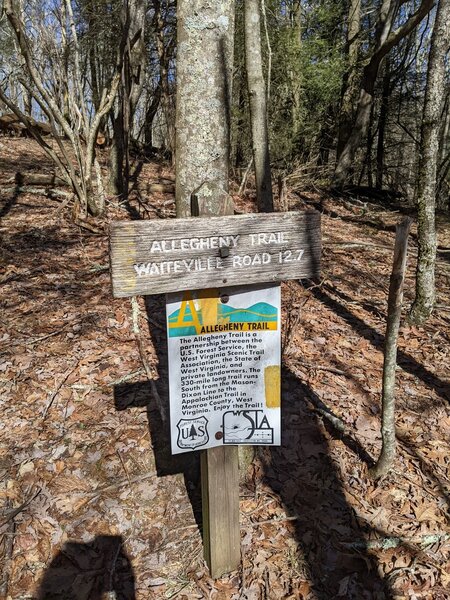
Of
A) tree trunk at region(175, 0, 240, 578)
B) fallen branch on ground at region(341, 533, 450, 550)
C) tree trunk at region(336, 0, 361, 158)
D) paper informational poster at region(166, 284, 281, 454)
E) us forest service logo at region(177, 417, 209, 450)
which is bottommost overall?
fallen branch on ground at region(341, 533, 450, 550)

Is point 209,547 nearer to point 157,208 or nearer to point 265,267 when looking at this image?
point 265,267

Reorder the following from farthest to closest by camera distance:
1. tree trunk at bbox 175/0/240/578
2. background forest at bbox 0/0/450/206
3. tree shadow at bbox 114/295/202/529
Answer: background forest at bbox 0/0/450/206 < tree shadow at bbox 114/295/202/529 < tree trunk at bbox 175/0/240/578

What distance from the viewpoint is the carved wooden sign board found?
80.7 inches

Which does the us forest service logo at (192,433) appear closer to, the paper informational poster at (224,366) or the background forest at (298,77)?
the paper informational poster at (224,366)

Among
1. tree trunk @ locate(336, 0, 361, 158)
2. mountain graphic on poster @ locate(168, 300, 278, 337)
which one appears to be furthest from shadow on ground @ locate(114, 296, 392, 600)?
tree trunk @ locate(336, 0, 361, 158)

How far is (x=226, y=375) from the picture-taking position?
8.21 feet

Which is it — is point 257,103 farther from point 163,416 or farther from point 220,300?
point 220,300

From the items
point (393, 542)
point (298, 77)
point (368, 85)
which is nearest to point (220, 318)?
point (393, 542)

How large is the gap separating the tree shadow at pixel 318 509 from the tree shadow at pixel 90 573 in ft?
3.72

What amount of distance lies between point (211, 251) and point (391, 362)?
176cm

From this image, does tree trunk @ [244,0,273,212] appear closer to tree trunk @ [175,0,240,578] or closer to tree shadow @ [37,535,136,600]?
tree trunk @ [175,0,240,578]

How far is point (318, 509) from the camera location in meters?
3.23

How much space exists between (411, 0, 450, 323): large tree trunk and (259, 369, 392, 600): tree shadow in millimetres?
2155

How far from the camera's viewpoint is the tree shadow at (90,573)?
2.76 meters
